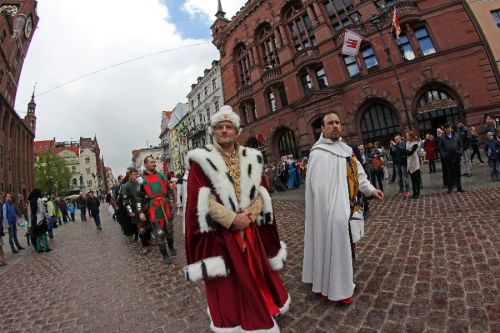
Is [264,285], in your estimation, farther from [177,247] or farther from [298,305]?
[177,247]

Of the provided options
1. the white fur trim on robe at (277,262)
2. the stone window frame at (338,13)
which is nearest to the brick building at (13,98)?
the stone window frame at (338,13)

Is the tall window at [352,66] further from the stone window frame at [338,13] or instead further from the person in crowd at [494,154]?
the person in crowd at [494,154]

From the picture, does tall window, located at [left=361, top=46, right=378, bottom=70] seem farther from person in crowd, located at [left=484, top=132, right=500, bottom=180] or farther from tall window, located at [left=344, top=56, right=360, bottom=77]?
person in crowd, located at [left=484, top=132, right=500, bottom=180]

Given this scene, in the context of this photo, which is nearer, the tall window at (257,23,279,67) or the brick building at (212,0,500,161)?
the brick building at (212,0,500,161)

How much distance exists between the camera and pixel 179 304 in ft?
10.5

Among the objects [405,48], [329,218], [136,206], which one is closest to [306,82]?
[405,48]

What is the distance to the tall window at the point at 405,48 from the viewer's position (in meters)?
18.1

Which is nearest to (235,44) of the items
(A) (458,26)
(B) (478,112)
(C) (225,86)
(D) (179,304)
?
(C) (225,86)

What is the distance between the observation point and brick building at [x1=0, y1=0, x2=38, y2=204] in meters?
28.4

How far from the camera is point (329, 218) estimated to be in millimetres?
Result: 2678

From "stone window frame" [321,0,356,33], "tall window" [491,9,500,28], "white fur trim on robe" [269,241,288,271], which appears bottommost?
"white fur trim on robe" [269,241,288,271]

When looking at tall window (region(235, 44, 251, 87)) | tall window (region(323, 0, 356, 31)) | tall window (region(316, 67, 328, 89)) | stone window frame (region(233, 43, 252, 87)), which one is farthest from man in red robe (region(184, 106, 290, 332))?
tall window (region(235, 44, 251, 87))

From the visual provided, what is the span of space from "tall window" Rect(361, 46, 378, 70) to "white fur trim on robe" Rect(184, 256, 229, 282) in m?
20.9

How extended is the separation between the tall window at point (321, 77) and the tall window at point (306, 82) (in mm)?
785
